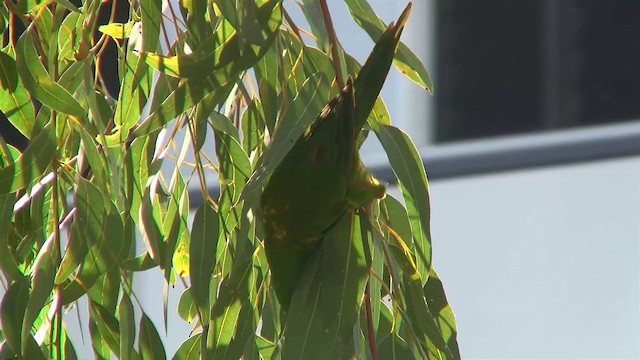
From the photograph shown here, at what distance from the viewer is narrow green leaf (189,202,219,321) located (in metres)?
0.50

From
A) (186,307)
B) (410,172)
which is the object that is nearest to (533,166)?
(186,307)

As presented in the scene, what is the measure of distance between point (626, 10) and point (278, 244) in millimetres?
1160

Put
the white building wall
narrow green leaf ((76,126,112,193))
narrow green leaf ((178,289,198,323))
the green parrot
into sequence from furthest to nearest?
the white building wall → narrow green leaf ((178,289,198,323)) → narrow green leaf ((76,126,112,193)) → the green parrot

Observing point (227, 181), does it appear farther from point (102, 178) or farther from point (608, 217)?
point (608, 217)

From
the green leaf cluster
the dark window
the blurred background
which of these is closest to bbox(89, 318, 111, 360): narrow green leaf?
the green leaf cluster

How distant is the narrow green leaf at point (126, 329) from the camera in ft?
1.76

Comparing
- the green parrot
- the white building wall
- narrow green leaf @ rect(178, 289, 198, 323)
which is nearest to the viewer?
the green parrot

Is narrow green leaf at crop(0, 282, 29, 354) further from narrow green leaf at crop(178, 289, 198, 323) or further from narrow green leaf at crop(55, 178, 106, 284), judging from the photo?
narrow green leaf at crop(178, 289, 198, 323)

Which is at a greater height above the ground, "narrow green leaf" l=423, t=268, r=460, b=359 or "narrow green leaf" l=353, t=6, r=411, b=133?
"narrow green leaf" l=353, t=6, r=411, b=133

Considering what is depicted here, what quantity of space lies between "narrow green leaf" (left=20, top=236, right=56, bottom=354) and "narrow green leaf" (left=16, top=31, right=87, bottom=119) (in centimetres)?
8

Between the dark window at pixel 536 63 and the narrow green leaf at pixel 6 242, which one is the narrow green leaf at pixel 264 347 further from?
the dark window at pixel 536 63

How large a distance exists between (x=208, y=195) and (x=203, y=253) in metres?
0.03

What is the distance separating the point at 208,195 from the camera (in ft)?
1.74

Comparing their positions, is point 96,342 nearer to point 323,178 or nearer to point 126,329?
point 126,329
